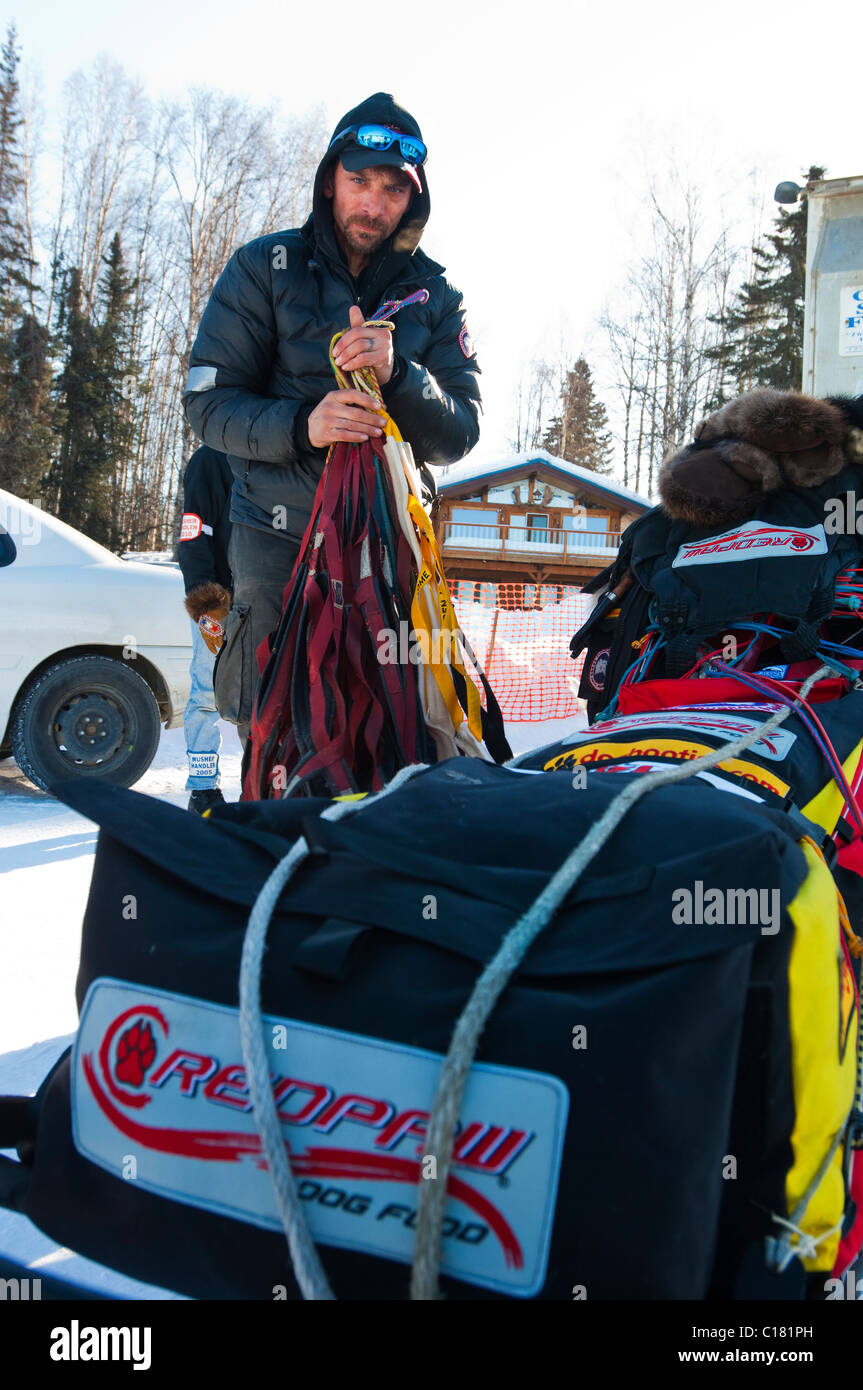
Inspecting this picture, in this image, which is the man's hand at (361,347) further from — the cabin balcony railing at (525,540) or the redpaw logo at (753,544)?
the cabin balcony railing at (525,540)

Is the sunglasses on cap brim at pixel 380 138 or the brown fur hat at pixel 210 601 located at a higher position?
the sunglasses on cap brim at pixel 380 138

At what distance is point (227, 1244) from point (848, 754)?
1118mm

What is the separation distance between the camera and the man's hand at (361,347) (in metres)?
1.69

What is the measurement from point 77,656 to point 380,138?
3034 mm

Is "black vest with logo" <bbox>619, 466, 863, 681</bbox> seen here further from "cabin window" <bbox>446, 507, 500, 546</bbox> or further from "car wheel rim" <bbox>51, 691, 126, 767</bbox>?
"cabin window" <bbox>446, 507, 500, 546</bbox>

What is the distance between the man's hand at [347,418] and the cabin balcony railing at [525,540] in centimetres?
2268

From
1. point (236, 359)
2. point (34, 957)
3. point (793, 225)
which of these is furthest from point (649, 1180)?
point (793, 225)

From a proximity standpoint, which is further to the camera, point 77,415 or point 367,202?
point 77,415

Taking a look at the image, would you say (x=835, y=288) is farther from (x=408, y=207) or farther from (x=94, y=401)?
(x=94, y=401)

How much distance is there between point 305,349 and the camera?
197cm

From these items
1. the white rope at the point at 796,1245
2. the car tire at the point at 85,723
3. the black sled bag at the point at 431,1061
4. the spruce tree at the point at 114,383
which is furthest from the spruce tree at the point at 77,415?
the white rope at the point at 796,1245

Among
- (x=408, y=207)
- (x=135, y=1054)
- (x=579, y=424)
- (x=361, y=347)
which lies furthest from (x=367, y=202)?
(x=579, y=424)

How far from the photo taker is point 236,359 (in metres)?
1.99
